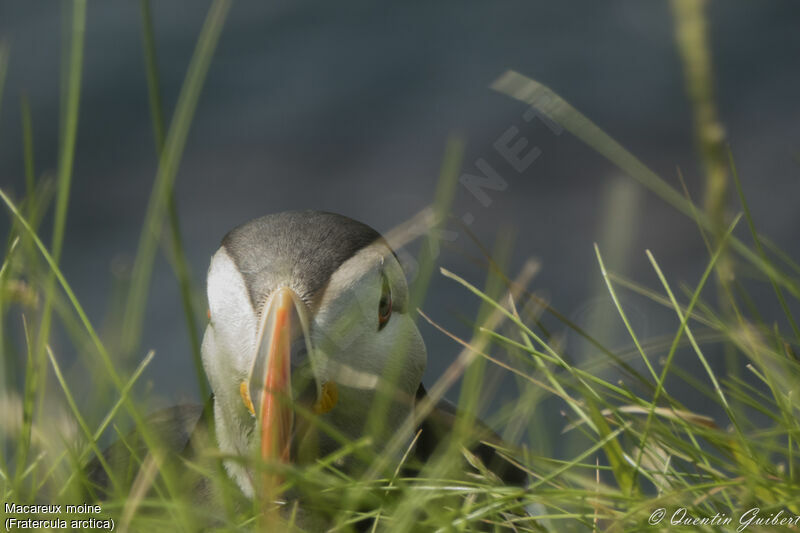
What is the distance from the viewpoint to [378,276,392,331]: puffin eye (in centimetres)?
136

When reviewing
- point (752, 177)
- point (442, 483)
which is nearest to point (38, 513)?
point (442, 483)

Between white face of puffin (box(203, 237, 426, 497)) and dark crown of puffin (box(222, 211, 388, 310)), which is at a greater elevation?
dark crown of puffin (box(222, 211, 388, 310))

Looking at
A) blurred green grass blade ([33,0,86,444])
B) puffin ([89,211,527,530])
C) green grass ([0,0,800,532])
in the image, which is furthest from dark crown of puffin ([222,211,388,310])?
blurred green grass blade ([33,0,86,444])

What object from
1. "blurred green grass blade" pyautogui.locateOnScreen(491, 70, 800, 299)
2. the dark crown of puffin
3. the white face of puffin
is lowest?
the white face of puffin

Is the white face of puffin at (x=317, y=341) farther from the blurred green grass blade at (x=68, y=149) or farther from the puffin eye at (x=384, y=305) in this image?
the blurred green grass blade at (x=68, y=149)

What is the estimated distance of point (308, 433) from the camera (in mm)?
1237

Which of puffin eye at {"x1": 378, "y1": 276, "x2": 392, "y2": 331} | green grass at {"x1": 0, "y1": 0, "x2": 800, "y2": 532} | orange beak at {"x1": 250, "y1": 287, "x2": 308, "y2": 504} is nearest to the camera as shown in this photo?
green grass at {"x1": 0, "y1": 0, "x2": 800, "y2": 532}

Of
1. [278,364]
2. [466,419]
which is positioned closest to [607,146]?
[466,419]

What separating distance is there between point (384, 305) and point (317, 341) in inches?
6.5

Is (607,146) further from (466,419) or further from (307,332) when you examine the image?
(307,332)

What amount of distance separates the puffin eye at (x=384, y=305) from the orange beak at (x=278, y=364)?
0.56 ft

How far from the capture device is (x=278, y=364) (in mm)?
1043

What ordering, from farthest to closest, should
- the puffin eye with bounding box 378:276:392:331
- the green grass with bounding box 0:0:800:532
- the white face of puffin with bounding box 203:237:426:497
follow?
the puffin eye with bounding box 378:276:392:331 < the white face of puffin with bounding box 203:237:426:497 < the green grass with bounding box 0:0:800:532

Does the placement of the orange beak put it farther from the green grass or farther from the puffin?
the green grass
